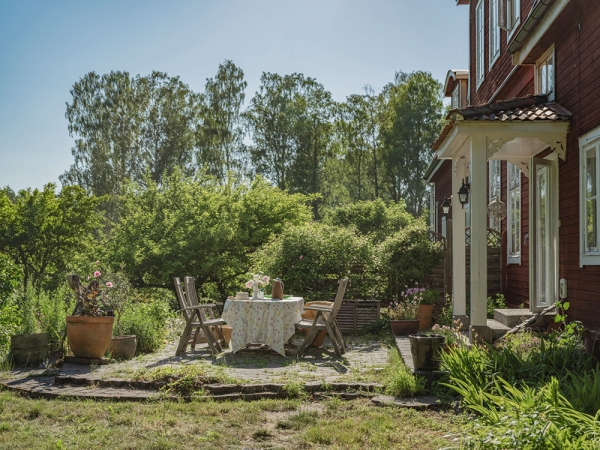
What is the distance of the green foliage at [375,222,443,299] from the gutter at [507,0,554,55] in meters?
4.95

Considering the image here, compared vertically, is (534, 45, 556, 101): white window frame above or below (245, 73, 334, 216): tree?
below

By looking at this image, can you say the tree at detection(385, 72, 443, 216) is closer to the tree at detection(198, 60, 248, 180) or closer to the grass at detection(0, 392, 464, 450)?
the tree at detection(198, 60, 248, 180)

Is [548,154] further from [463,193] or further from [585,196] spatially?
[585,196]

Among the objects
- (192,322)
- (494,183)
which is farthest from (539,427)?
(494,183)

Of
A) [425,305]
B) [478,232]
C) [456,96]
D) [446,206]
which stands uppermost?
[456,96]

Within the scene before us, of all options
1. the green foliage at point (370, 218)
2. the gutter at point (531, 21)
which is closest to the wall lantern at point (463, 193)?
the gutter at point (531, 21)

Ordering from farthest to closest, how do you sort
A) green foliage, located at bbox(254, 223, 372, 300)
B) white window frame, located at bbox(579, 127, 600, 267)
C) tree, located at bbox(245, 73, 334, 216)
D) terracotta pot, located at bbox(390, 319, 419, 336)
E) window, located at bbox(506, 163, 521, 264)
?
tree, located at bbox(245, 73, 334, 216)
green foliage, located at bbox(254, 223, 372, 300)
window, located at bbox(506, 163, 521, 264)
terracotta pot, located at bbox(390, 319, 419, 336)
white window frame, located at bbox(579, 127, 600, 267)

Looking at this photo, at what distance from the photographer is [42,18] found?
12.1 metres

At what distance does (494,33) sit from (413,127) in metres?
22.7

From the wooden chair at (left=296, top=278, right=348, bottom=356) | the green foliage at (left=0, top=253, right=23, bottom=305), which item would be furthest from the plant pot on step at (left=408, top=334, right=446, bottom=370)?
the green foliage at (left=0, top=253, right=23, bottom=305)

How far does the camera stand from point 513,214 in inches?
476

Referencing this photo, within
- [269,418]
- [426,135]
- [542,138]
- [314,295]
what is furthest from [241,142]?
[269,418]

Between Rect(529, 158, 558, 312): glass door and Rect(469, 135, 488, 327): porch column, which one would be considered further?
Rect(529, 158, 558, 312): glass door

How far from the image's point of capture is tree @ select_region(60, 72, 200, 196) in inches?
1415
